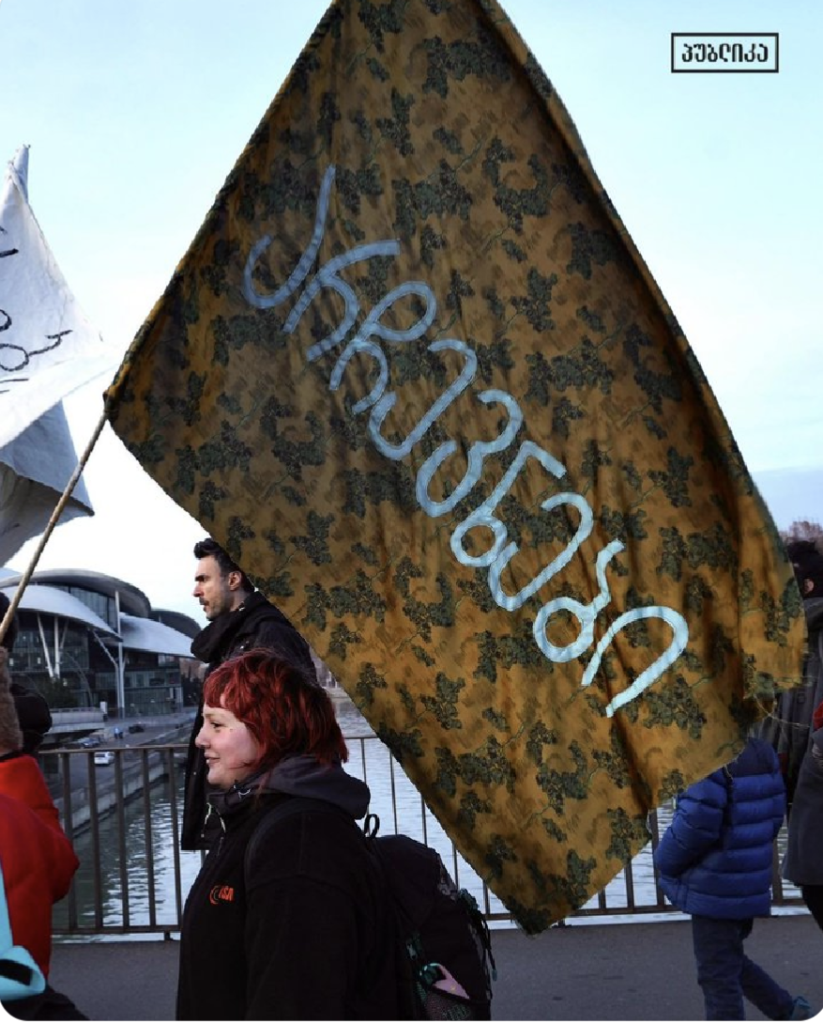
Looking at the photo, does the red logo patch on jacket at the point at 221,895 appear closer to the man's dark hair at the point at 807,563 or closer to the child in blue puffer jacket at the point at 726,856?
the child in blue puffer jacket at the point at 726,856

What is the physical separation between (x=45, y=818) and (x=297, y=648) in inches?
43.1

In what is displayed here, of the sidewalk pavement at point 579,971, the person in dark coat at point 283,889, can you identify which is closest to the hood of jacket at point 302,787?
the person in dark coat at point 283,889

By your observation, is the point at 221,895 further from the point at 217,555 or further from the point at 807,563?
the point at 807,563

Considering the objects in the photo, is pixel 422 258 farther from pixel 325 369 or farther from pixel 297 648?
pixel 297 648

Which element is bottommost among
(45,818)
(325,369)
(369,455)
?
(45,818)

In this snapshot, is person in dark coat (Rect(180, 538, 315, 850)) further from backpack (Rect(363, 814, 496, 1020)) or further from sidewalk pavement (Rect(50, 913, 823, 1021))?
backpack (Rect(363, 814, 496, 1020))

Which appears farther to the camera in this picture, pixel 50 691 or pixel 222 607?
pixel 50 691

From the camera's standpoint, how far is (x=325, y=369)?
281 centimetres

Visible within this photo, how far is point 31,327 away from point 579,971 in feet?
11.7

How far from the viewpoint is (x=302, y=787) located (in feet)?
7.68

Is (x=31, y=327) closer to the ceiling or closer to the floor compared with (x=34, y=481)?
closer to the ceiling

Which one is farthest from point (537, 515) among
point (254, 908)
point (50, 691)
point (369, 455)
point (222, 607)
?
point (50, 691)

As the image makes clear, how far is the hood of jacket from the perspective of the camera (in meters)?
2.34

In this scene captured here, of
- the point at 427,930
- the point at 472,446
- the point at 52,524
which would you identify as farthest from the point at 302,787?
the point at 52,524
